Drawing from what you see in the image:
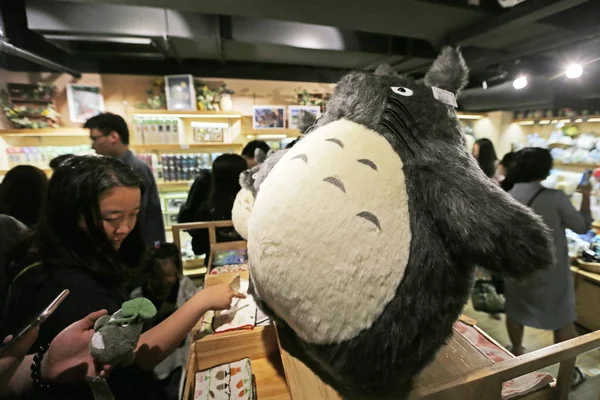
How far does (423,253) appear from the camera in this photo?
436mm

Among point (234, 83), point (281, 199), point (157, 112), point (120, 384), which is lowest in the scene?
point (120, 384)

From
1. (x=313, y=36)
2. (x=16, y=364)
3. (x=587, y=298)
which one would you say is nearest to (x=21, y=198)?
(x=16, y=364)

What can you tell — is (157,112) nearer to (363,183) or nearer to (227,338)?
(227,338)

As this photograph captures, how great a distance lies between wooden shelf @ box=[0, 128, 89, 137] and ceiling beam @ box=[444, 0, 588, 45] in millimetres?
3403

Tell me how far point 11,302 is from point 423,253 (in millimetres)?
839

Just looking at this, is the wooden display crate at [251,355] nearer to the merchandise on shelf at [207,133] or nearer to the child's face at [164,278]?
the child's face at [164,278]

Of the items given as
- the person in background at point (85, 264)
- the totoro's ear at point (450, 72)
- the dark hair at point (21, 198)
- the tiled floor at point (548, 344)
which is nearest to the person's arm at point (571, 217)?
the tiled floor at point (548, 344)

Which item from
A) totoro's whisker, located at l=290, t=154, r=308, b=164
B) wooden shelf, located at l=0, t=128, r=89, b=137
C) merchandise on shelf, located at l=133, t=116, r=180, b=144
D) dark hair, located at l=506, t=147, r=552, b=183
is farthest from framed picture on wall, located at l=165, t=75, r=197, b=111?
totoro's whisker, located at l=290, t=154, r=308, b=164

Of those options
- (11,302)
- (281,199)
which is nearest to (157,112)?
(11,302)

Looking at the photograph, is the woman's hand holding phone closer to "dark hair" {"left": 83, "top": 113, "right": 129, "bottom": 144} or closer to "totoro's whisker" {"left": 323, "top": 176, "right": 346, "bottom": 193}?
"totoro's whisker" {"left": 323, "top": 176, "right": 346, "bottom": 193}

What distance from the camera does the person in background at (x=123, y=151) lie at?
182cm

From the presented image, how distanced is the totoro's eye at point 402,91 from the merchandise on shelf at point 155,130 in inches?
118

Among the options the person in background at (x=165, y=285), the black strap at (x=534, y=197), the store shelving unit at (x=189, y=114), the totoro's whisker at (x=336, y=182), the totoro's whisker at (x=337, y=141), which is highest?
the store shelving unit at (x=189, y=114)

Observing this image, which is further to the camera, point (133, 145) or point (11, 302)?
point (133, 145)
